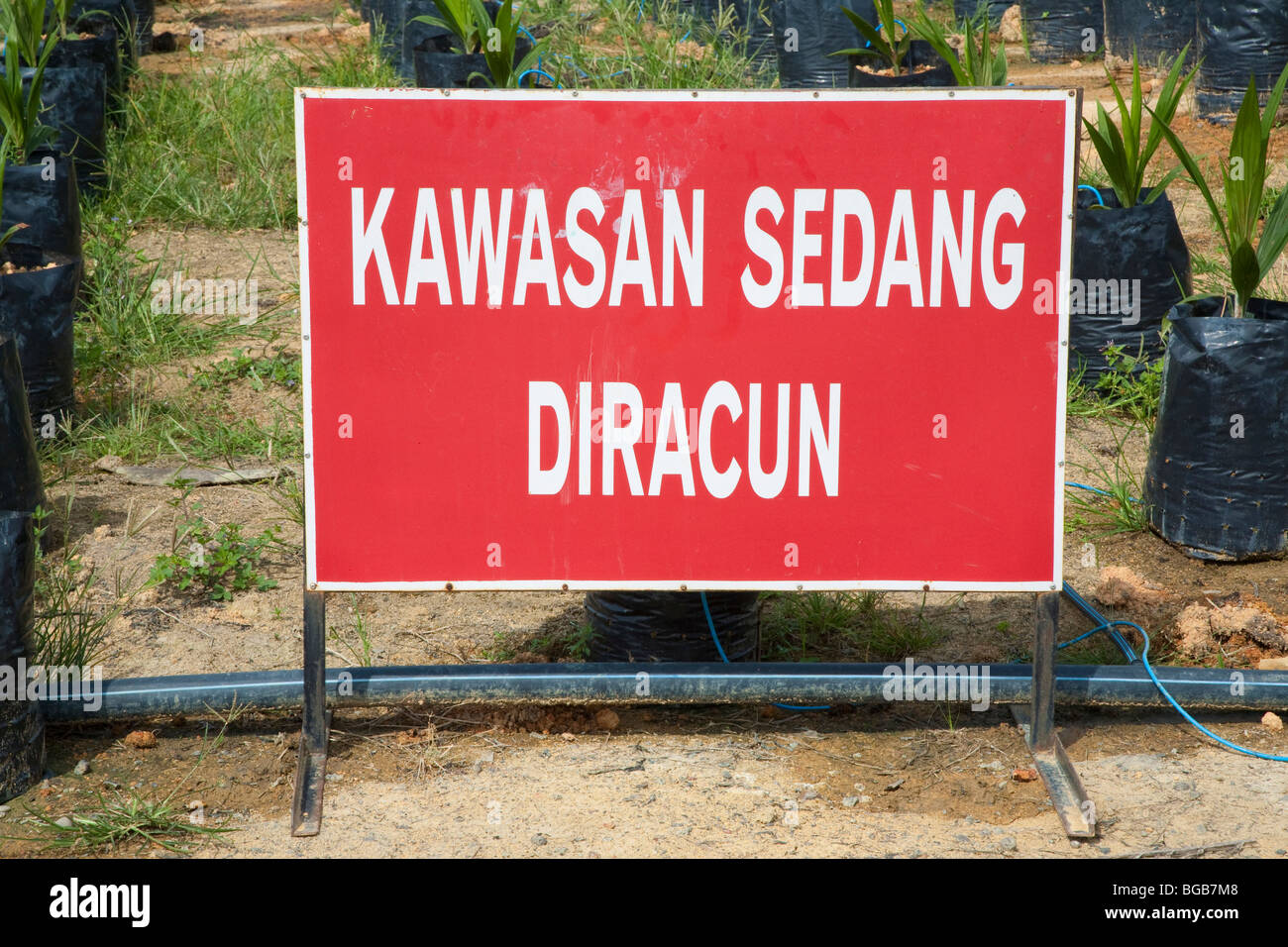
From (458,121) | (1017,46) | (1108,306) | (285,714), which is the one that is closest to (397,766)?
(285,714)

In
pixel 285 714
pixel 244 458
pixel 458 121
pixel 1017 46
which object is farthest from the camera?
pixel 1017 46

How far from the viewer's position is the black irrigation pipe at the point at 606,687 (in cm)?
273

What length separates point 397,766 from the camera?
2768mm

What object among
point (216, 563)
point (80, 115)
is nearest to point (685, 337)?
point (216, 563)

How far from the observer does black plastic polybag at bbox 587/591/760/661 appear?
3.01 metres

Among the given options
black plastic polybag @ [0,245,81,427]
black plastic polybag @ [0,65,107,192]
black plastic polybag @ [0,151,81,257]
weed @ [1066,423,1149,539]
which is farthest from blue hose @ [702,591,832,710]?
black plastic polybag @ [0,65,107,192]

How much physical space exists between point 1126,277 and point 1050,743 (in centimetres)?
248

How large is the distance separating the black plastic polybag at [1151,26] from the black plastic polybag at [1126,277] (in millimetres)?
4101

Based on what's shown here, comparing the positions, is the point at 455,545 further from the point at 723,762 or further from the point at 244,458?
the point at 244,458

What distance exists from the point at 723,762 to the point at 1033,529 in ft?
2.62

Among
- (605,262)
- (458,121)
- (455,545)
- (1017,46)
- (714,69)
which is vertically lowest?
(455,545)

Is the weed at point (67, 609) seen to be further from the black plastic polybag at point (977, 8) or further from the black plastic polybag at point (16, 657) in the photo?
the black plastic polybag at point (977, 8)

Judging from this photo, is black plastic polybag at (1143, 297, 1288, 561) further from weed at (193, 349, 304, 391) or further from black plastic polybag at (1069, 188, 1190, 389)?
weed at (193, 349, 304, 391)

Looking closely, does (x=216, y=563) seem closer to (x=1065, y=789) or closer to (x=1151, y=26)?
(x=1065, y=789)
